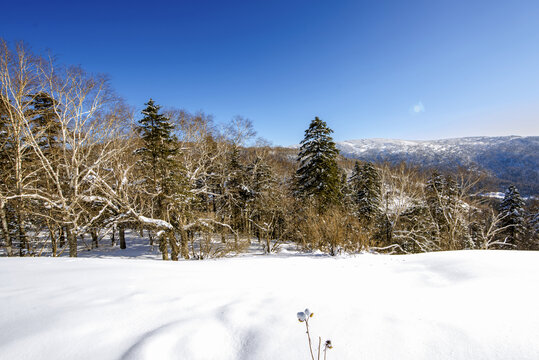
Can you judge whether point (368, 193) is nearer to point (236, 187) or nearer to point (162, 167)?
point (236, 187)

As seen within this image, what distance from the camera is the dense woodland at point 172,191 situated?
883cm

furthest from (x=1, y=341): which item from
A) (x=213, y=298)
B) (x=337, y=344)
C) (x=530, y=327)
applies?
(x=530, y=327)

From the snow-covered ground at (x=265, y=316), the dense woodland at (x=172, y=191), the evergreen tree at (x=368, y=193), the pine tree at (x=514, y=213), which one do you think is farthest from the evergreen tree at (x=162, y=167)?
the pine tree at (x=514, y=213)

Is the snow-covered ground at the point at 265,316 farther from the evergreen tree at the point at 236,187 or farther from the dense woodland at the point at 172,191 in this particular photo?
the evergreen tree at the point at 236,187

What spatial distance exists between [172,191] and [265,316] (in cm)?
1171

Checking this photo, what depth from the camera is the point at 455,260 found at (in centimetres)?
455

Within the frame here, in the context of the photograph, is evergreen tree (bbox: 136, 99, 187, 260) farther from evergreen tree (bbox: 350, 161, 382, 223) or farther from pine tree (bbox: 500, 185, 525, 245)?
pine tree (bbox: 500, 185, 525, 245)

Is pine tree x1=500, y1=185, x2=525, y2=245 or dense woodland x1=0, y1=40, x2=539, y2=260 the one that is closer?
dense woodland x1=0, y1=40, x2=539, y2=260

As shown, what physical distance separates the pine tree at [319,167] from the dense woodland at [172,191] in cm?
9

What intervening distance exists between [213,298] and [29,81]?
11.1m

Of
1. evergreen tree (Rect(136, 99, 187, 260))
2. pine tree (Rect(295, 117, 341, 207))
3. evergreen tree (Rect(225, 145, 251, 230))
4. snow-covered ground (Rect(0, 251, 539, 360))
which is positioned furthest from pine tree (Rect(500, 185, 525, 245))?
evergreen tree (Rect(136, 99, 187, 260))

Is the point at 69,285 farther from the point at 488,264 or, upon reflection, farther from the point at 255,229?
the point at 255,229

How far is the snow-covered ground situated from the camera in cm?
178

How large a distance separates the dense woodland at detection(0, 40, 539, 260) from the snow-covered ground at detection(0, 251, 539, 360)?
21.1 feet
